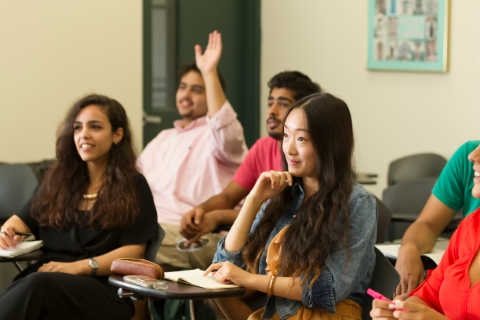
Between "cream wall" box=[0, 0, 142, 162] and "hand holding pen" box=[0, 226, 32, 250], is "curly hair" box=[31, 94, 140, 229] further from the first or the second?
"cream wall" box=[0, 0, 142, 162]

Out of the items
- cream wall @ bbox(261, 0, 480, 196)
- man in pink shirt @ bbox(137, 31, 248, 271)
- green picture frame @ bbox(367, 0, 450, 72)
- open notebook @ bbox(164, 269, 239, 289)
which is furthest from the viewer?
green picture frame @ bbox(367, 0, 450, 72)

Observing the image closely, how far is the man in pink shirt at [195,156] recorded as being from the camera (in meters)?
2.86

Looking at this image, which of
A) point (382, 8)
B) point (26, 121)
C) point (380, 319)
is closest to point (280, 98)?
point (380, 319)

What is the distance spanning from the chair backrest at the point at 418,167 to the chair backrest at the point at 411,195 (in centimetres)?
52

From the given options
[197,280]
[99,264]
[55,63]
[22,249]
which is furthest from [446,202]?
[55,63]

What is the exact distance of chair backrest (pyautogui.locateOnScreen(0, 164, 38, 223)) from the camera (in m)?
3.02

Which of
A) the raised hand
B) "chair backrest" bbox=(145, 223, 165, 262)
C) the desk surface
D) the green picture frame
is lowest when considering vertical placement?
"chair backrest" bbox=(145, 223, 165, 262)

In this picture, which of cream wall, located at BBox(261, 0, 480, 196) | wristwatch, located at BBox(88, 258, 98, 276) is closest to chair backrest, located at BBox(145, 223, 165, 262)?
wristwatch, located at BBox(88, 258, 98, 276)

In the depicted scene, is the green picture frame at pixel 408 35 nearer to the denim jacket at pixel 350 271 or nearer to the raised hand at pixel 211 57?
the raised hand at pixel 211 57

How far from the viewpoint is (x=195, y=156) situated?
10.5 ft

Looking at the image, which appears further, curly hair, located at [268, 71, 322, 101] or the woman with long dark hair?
curly hair, located at [268, 71, 322, 101]

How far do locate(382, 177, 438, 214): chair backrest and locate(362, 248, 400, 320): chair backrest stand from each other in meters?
1.46

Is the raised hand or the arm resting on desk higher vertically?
the raised hand

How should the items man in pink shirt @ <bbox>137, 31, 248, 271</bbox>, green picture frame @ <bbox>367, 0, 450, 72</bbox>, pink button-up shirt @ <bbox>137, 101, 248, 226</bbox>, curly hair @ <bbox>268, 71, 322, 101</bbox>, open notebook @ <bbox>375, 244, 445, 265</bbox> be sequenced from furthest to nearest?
green picture frame @ <bbox>367, 0, 450, 72</bbox> → pink button-up shirt @ <bbox>137, 101, 248, 226</bbox> → man in pink shirt @ <bbox>137, 31, 248, 271</bbox> → curly hair @ <bbox>268, 71, 322, 101</bbox> → open notebook @ <bbox>375, 244, 445, 265</bbox>
